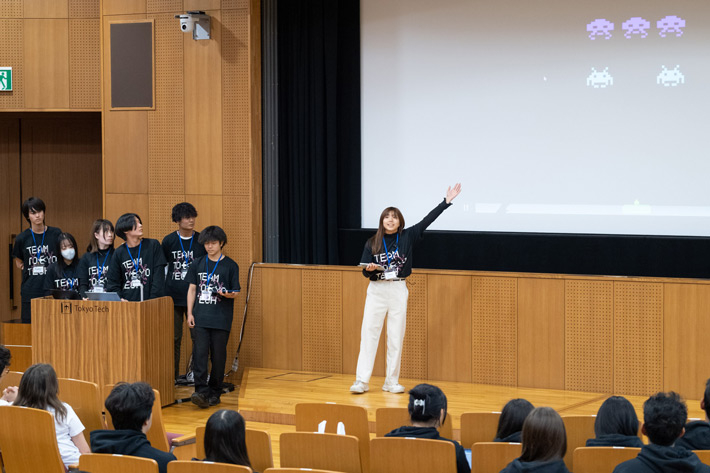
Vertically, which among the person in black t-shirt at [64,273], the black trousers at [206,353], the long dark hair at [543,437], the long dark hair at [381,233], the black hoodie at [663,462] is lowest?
the black trousers at [206,353]

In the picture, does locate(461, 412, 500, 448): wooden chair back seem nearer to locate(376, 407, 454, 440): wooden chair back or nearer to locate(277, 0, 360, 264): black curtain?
locate(376, 407, 454, 440): wooden chair back

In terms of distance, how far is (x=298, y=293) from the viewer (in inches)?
336

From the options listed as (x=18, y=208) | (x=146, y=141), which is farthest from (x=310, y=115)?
(x=18, y=208)

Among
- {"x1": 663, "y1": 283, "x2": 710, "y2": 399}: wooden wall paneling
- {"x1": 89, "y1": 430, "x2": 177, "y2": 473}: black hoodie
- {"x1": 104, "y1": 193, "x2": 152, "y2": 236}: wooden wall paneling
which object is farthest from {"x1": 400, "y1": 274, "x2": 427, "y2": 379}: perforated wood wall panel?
{"x1": 89, "y1": 430, "x2": 177, "y2": 473}: black hoodie

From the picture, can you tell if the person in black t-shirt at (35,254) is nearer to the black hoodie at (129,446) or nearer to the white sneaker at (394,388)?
the white sneaker at (394,388)

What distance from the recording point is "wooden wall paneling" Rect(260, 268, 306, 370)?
8547 mm

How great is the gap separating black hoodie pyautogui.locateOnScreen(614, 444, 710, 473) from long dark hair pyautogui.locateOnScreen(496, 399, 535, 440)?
62 cm

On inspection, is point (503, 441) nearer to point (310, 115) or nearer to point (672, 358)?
point (672, 358)

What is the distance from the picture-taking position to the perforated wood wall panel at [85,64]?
31.4 feet

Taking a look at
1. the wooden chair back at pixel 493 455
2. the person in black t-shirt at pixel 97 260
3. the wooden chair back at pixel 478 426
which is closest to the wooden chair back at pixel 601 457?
the wooden chair back at pixel 493 455

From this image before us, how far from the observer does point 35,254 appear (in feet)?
28.2

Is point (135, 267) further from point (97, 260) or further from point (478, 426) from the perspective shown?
point (478, 426)

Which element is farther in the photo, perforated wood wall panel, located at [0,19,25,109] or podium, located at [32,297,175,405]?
perforated wood wall panel, located at [0,19,25,109]

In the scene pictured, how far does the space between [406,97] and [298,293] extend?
2.24m
